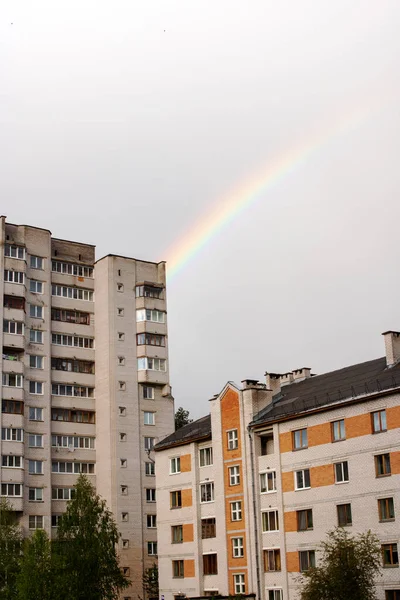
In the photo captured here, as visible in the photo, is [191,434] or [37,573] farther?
[191,434]

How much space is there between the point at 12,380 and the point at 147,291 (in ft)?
63.8

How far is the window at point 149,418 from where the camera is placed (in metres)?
99.6

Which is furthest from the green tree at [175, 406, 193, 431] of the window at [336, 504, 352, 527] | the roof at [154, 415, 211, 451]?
the window at [336, 504, 352, 527]

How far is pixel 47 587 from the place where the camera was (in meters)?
65.6

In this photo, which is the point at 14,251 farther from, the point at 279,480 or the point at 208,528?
the point at 279,480

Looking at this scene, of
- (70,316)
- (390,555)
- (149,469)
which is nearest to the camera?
(390,555)

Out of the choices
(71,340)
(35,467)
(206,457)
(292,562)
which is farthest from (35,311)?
(292,562)

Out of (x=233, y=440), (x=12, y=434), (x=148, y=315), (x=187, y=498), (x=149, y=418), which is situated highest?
(x=148, y=315)

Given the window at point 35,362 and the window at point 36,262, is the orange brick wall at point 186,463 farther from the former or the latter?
the window at point 36,262

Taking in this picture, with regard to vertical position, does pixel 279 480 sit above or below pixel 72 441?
below

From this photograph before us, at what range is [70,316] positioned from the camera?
3994 inches

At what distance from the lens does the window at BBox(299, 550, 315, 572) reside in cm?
6181

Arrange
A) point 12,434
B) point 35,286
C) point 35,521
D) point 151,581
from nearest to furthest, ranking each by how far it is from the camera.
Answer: point 151,581, point 12,434, point 35,521, point 35,286

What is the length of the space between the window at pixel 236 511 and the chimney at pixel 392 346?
54.4ft
